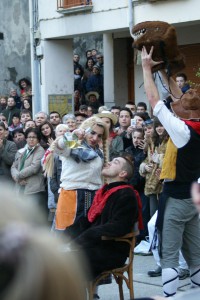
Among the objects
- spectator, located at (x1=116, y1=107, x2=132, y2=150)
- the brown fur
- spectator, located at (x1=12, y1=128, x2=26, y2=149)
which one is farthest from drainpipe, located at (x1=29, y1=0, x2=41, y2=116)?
the brown fur

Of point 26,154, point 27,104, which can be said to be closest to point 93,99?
point 27,104

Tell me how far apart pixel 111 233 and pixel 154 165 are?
2687 mm

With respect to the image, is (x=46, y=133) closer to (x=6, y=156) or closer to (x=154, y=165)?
(x=6, y=156)

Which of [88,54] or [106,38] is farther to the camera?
[88,54]

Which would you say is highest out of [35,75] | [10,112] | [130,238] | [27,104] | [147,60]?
[147,60]

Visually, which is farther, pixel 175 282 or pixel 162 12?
pixel 162 12

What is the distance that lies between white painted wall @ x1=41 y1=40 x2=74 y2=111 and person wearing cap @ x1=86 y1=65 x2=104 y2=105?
421 mm

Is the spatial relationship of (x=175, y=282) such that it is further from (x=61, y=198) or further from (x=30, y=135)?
(x=30, y=135)

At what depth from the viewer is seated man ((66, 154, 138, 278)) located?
226 inches

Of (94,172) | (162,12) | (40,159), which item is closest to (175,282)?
(94,172)

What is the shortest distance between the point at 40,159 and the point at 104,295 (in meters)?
3.00

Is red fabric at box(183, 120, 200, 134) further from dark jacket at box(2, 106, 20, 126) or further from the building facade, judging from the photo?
dark jacket at box(2, 106, 20, 126)

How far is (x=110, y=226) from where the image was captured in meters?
5.74

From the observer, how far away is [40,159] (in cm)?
933
